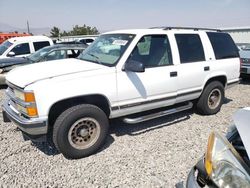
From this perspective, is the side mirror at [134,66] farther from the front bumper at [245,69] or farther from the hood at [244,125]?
the front bumper at [245,69]

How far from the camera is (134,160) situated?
3686 mm

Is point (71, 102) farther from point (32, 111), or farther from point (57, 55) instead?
point (57, 55)

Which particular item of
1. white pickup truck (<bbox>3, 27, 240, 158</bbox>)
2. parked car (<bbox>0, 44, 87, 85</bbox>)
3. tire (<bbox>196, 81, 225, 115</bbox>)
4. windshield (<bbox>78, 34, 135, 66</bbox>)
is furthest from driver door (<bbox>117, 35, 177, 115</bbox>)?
parked car (<bbox>0, 44, 87, 85</bbox>)

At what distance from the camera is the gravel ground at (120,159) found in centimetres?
322

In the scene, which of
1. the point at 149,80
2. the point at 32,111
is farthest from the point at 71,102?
the point at 149,80

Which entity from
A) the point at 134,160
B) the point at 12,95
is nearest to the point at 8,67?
the point at 12,95

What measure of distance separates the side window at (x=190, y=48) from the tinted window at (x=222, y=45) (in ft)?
1.47

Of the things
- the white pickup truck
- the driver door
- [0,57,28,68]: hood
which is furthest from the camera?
[0,57,28,68]: hood

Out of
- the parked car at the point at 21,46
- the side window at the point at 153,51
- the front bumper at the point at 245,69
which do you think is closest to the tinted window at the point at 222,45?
the side window at the point at 153,51

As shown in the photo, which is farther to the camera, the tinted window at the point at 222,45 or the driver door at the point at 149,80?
→ the tinted window at the point at 222,45

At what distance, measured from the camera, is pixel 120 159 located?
12.2 feet

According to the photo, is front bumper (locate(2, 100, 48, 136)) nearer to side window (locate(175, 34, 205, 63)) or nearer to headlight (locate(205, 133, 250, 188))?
headlight (locate(205, 133, 250, 188))

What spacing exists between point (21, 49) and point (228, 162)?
10.2 m

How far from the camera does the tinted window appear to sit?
538cm
